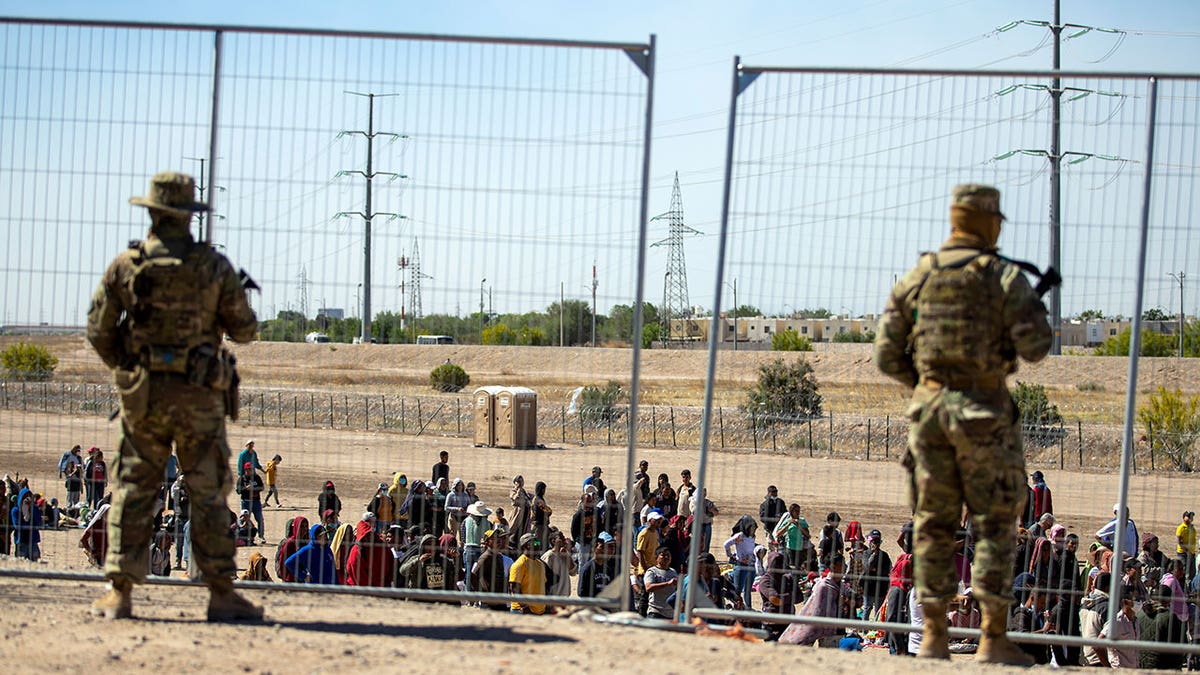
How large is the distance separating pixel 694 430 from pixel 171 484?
53.9ft

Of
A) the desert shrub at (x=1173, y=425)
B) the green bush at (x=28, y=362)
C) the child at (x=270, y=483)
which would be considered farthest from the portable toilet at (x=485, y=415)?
the green bush at (x=28, y=362)

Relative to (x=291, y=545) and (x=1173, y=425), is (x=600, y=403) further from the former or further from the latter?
(x=291, y=545)

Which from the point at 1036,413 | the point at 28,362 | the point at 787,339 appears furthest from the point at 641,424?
the point at 28,362

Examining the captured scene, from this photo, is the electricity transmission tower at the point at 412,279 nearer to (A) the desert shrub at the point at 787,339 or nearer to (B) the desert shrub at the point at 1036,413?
(A) the desert shrub at the point at 787,339

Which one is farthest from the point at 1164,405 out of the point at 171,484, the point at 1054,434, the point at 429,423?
the point at 429,423

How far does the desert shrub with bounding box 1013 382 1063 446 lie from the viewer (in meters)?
9.93

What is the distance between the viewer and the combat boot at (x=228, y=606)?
5.82 m

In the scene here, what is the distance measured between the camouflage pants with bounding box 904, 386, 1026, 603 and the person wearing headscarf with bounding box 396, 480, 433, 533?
4.96 meters

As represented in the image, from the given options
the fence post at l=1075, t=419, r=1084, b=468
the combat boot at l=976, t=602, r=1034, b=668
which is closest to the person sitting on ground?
the fence post at l=1075, t=419, r=1084, b=468

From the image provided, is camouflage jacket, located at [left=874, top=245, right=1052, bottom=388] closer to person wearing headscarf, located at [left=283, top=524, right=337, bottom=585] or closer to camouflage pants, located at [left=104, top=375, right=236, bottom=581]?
camouflage pants, located at [left=104, top=375, right=236, bottom=581]

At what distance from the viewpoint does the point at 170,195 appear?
5754 mm

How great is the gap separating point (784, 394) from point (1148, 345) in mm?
18533

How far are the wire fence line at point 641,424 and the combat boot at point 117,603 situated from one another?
0.98 metres

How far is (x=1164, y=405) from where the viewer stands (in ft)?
40.2
